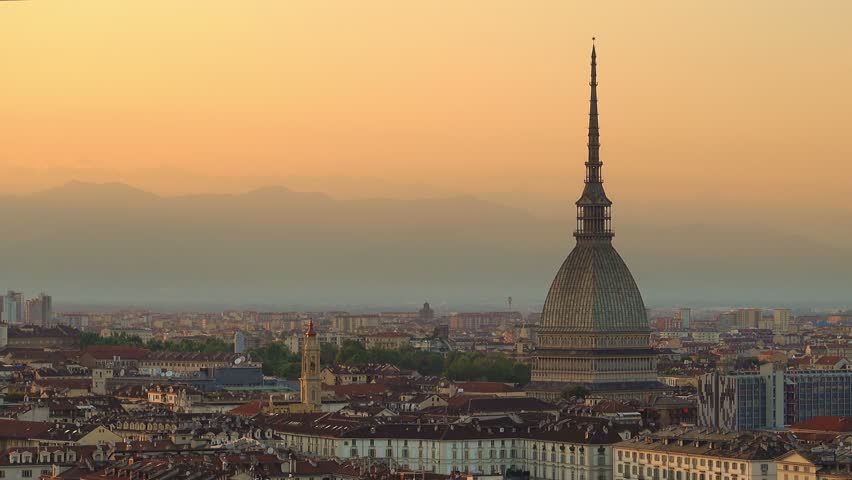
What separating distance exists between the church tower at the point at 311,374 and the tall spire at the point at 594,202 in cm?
2669

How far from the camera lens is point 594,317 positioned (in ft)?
344

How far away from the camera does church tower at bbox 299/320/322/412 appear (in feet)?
269

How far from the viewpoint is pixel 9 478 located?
55750 millimetres

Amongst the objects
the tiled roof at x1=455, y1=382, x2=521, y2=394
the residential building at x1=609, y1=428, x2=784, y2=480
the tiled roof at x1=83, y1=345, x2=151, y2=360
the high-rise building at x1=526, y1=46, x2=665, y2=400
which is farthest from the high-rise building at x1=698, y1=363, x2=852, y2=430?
the tiled roof at x1=83, y1=345, x2=151, y2=360

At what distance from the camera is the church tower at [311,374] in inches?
3231

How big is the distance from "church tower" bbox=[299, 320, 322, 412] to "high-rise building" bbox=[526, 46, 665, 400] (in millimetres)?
19739

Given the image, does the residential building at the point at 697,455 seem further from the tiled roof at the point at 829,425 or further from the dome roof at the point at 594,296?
the dome roof at the point at 594,296

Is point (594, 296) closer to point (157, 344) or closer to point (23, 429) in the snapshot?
point (23, 429)

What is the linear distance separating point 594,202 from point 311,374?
27.7m

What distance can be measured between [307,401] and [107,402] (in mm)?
6918

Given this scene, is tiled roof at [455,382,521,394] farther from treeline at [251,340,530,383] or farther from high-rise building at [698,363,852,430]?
high-rise building at [698,363,852,430]

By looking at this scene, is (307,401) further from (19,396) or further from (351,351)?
(351,351)

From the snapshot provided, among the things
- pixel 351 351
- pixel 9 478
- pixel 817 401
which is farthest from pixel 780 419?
pixel 351 351

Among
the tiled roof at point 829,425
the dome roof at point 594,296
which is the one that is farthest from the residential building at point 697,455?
the dome roof at point 594,296
